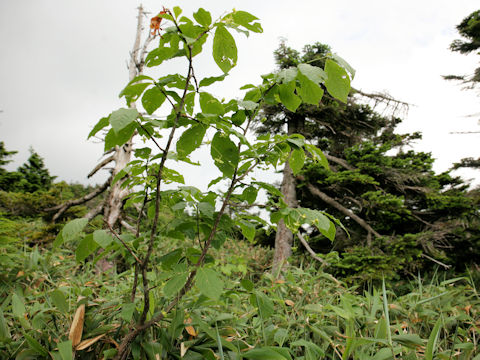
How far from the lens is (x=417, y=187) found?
525cm

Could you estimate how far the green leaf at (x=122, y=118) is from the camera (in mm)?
701

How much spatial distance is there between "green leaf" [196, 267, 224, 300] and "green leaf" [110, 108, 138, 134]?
540 millimetres

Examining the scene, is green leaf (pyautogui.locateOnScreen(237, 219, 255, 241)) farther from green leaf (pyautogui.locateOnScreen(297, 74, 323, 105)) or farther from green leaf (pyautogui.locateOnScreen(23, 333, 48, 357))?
green leaf (pyautogui.locateOnScreen(23, 333, 48, 357))

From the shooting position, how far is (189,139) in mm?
966

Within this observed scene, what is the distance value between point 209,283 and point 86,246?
0.54 meters

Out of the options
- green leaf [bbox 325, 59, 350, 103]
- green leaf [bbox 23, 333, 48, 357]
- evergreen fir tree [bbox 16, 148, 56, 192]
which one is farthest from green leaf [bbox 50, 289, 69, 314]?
evergreen fir tree [bbox 16, 148, 56, 192]

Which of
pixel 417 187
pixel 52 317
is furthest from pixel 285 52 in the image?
pixel 52 317

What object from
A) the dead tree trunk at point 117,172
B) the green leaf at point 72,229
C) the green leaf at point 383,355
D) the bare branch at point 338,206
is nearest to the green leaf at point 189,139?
the green leaf at point 72,229

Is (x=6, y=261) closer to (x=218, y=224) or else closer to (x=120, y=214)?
(x=218, y=224)

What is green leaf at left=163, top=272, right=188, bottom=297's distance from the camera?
2.97ft

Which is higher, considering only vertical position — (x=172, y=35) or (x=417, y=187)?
(x=417, y=187)

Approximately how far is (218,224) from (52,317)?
3.42 feet

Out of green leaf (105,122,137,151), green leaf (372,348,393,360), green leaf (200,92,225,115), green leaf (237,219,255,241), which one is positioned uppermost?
green leaf (200,92,225,115)

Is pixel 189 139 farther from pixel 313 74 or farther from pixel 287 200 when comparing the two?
pixel 287 200
